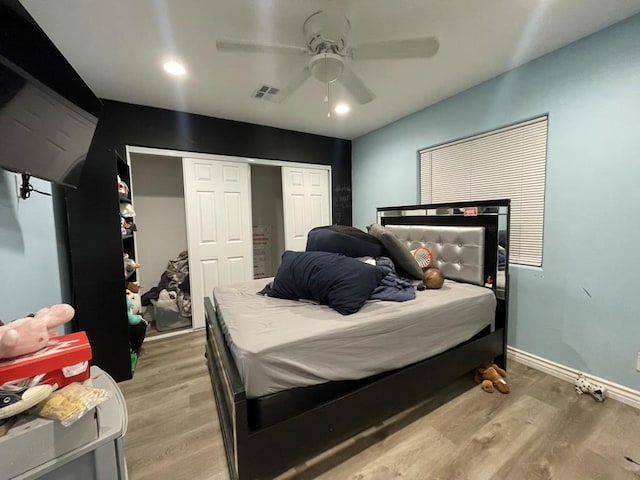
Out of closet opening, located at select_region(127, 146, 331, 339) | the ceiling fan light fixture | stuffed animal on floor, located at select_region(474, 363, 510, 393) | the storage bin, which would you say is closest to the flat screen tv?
the ceiling fan light fixture

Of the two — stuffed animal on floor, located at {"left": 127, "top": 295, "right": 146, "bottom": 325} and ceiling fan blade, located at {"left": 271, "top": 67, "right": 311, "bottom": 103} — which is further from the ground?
ceiling fan blade, located at {"left": 271, "top": 67, "right": 311, "bottom": 103}

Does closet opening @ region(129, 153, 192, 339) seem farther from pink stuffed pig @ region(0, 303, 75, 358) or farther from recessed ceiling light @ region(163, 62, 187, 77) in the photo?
pink stuffed pig @ region(0, 303, 75, 358)

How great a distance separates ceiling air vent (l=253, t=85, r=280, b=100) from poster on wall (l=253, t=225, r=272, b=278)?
2395mm

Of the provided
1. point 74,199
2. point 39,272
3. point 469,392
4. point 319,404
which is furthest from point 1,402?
point 469,392

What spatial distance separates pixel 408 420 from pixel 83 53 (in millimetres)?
3318

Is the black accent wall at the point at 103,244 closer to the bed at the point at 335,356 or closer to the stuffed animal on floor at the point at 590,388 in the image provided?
the bed at the point at 335,356

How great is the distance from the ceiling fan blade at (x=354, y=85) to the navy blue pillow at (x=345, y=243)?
3.38ft

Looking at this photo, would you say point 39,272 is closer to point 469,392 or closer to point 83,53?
point 83,53

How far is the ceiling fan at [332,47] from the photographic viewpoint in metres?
1.51

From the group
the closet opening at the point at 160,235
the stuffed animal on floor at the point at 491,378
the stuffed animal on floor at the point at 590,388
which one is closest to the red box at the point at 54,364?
the stuffed animal on floor at the point at 491,378

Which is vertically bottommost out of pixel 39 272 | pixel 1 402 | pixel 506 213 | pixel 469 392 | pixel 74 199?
pixel 469 392

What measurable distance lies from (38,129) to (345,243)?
68.5 inches

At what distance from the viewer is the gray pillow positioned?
215 cm

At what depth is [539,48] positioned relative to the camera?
199 cm
